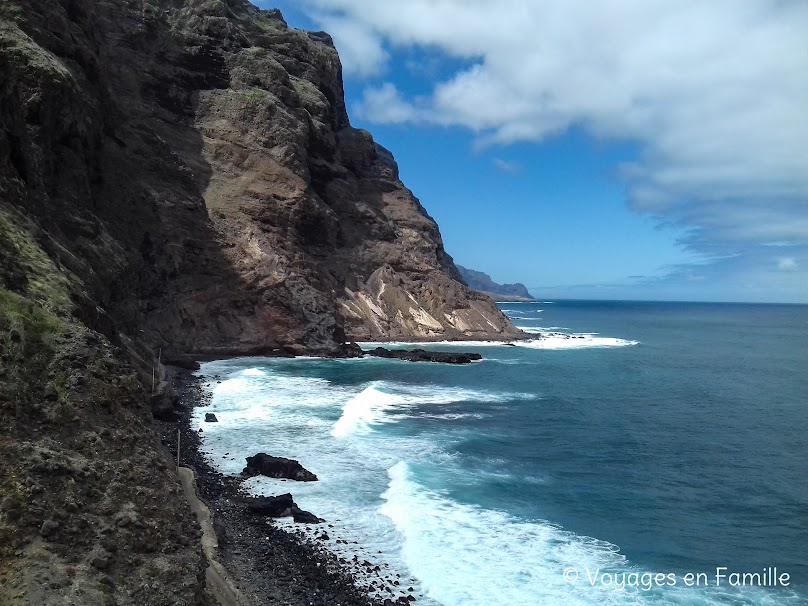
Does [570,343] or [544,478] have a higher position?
[570,343]

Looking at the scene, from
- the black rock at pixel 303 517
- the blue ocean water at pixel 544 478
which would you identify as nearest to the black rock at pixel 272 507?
the black rock at pixel 303 517

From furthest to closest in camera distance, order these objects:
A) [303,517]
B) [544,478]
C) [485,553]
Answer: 1. [544,478]
2. [303,517]
3. [485,553]

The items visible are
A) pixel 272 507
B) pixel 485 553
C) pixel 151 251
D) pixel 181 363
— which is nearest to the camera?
pixel 485 553

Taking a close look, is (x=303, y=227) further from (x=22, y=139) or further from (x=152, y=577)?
(x=152, y=577)

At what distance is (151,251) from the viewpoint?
1976 inches

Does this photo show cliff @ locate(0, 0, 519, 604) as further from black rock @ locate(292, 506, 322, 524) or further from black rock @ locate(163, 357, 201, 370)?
black rock @ locate(292, 506, 322, 524)

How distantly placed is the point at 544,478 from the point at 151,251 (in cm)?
3892

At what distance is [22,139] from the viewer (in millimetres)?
16000

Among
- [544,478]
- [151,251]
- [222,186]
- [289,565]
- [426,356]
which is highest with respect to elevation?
[222,186]

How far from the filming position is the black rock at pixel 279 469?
73.9ft

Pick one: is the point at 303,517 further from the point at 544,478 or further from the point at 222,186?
the point at 222,186

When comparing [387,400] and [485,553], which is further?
[387,400]

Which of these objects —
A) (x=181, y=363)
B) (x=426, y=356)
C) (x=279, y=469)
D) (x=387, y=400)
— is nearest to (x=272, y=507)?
(x=279, y=469)

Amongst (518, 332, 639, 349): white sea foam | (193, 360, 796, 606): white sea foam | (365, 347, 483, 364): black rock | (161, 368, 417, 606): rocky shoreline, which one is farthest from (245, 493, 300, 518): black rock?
(518, 332, 639, 349): white sea foam
